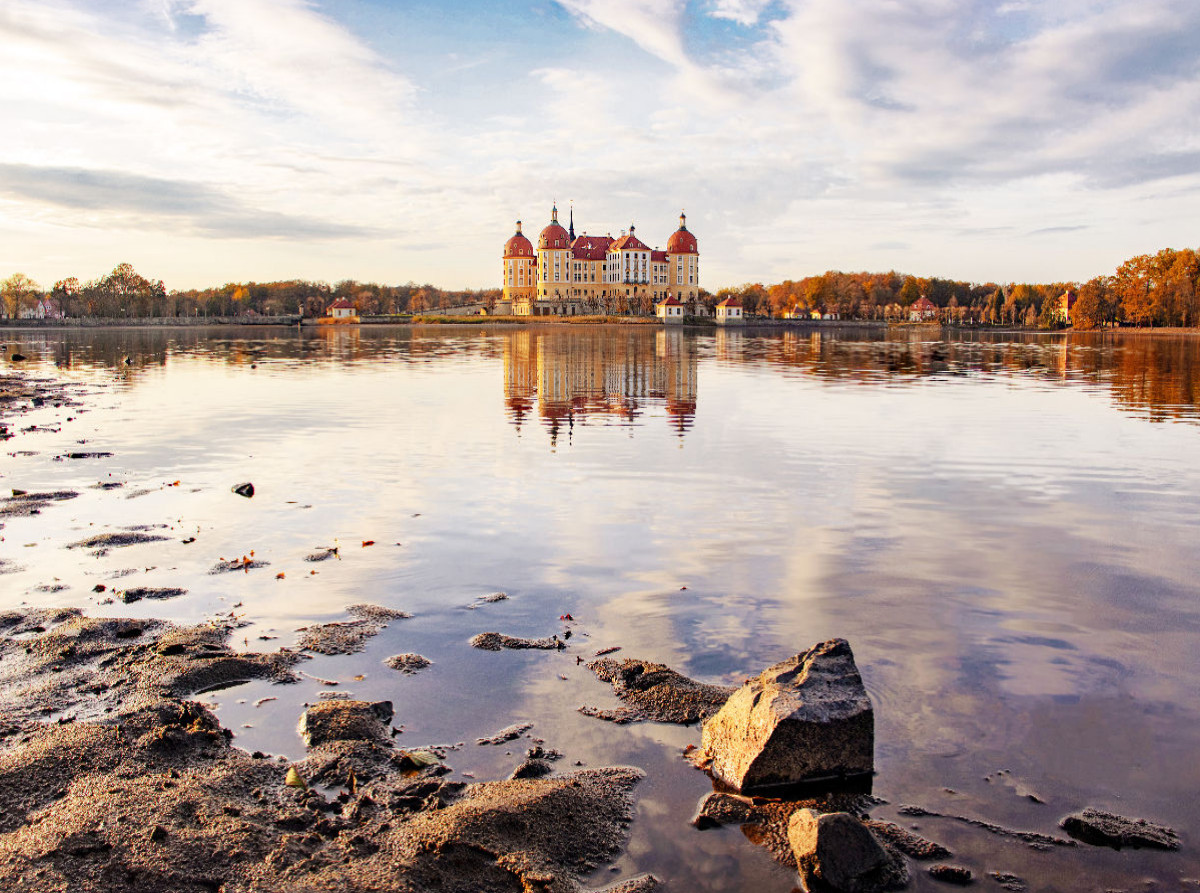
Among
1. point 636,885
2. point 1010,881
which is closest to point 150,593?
point 636,885

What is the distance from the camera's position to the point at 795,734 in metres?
6.22

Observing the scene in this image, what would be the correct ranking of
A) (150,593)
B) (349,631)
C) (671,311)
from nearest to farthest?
(349,631), (150,593), (671,311)

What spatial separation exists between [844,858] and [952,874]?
2.38ft

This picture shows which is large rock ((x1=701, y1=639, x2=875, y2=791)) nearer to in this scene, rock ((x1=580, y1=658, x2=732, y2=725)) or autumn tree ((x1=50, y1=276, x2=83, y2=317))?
rock ((x1=580, y1=658, x2=732, y2=725))

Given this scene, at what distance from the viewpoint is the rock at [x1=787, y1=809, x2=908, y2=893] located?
17.1 ft

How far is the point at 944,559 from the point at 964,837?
6569mm

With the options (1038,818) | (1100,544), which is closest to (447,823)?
(1038,818)

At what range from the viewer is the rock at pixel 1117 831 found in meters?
5.63

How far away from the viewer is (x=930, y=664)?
327 inches

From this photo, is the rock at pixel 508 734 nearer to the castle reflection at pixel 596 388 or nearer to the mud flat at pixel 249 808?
the mud flat at pixel 249 808

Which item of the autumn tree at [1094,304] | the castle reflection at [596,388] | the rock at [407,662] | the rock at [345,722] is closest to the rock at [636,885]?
the rock at [345,722]

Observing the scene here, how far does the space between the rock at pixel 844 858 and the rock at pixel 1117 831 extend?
1.35 metres

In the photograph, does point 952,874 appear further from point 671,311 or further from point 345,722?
point 671,311

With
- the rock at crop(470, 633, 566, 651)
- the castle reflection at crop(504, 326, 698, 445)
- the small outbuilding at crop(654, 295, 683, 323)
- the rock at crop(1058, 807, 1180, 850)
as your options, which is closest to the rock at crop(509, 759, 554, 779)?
the rock at crop(470, 633, 566, 651)
